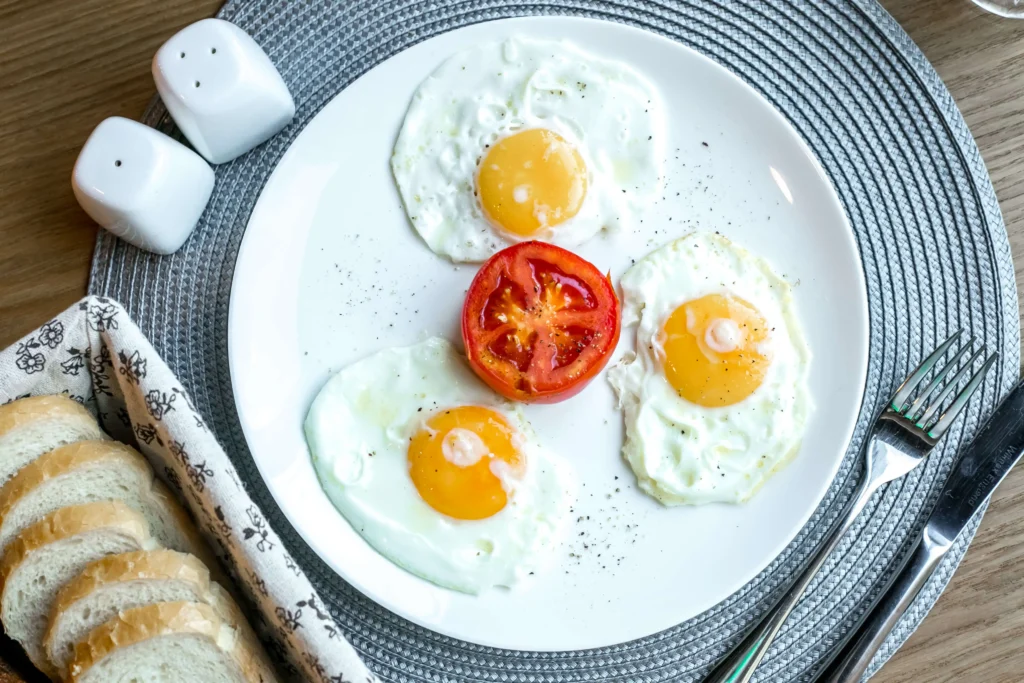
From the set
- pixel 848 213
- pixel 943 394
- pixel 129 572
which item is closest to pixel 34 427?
pixel 129 572

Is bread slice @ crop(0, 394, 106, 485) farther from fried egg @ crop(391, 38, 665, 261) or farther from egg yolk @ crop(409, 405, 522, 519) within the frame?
fried egg @ crop(391, 38, 665, 261)

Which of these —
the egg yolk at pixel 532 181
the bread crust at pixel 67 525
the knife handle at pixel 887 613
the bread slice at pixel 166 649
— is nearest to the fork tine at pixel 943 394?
the knife handle at pixel 887 613

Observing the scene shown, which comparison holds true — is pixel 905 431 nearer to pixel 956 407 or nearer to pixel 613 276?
pixel 956 407

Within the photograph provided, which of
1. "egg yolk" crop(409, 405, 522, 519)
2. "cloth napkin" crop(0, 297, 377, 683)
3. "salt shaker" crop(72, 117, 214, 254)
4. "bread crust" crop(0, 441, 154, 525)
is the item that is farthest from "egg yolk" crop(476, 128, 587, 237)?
"bread crust" crop(0, 441, 154, 525)

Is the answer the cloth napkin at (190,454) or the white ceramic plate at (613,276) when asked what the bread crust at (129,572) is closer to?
the cloth napkin at (190,454)

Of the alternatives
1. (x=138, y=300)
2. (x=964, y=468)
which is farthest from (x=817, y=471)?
(x=138, y=300)

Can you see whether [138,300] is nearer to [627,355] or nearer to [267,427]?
[267,427]
